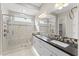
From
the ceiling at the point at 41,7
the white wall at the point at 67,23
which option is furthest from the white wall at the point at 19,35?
the white wall at the point at 67,23

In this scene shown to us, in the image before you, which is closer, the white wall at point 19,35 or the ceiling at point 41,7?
the ceiling at point 41,7

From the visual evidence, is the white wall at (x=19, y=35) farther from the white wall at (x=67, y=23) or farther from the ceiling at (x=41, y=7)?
the white wall at (x=67, y=23)

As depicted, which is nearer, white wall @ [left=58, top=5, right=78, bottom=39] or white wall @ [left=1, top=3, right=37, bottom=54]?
white wall @ [left=58, top=5, right=78, bottom=39]

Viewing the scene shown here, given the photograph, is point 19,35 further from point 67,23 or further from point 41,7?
point 67,23

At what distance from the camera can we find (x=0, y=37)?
133 cm

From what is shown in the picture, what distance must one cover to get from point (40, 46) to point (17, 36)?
1.90 ft

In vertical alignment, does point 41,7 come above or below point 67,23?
above

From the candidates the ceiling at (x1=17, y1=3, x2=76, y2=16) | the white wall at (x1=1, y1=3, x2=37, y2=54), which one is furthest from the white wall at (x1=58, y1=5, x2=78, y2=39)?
the white wall at (x1=1, y1=3, x2=37, y2=54)

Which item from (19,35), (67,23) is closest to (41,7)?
(67,23)

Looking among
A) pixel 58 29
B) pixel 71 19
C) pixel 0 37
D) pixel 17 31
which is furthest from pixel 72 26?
pixel 0 37

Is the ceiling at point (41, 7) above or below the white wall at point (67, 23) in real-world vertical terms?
above

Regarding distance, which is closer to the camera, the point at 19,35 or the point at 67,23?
the point at 67,23

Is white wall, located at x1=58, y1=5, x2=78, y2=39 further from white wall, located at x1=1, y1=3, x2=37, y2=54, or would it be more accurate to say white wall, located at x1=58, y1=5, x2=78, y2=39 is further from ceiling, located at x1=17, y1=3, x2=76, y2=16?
white wall, located at x1=1, y1=3, x2=37, y2=54

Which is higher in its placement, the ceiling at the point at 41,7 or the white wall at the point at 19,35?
the ceiling at the point at 41,7
